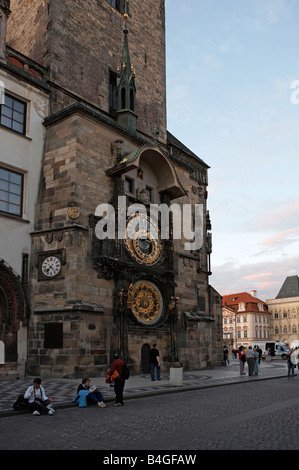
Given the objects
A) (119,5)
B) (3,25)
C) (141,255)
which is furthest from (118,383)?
(119,5)

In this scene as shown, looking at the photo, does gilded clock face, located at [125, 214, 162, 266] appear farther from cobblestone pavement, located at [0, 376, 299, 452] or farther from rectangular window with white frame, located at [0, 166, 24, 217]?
cobblestone pavement, located at [0, 376, 299, 452]

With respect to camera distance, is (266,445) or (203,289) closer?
(266,445)

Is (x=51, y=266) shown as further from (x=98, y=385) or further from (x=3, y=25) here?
(x=3, y=25)

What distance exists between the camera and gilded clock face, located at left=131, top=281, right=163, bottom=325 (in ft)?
68.5

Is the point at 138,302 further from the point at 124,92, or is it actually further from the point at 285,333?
the point at 285,333

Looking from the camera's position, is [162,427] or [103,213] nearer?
[162,427]

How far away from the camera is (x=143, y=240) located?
2195cm

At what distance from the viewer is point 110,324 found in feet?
63.5

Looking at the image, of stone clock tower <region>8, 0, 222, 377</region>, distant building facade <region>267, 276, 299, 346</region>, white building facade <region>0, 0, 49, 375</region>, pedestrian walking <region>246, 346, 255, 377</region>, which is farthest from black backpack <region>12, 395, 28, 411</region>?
distant building facade <region>267, 276, 299, 346</region>

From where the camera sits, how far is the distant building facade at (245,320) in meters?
95.9

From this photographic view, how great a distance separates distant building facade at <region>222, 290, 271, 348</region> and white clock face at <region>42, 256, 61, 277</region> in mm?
78671

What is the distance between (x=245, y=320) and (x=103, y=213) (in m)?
82.1

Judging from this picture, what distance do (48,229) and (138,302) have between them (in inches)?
205
